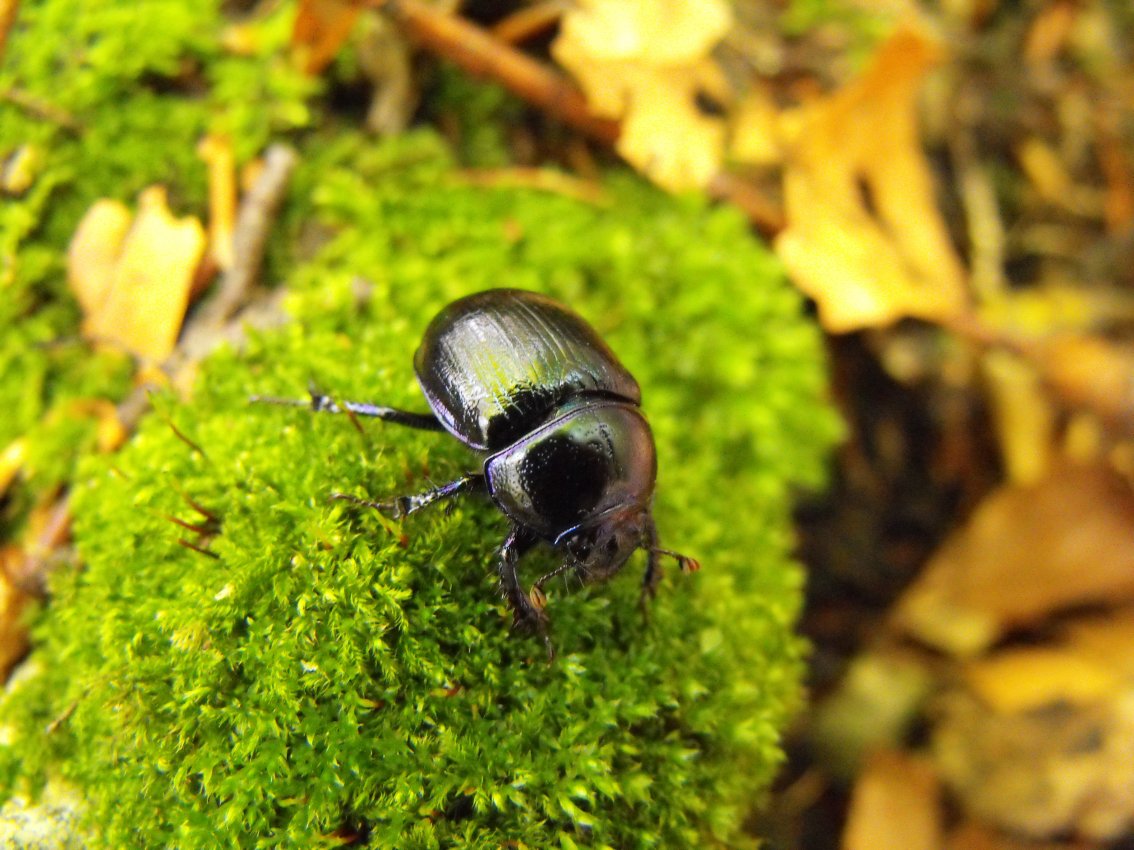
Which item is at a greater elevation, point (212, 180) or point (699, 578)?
point (212, 180)

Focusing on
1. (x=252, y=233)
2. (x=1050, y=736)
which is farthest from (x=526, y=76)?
(x=1050, y=736)

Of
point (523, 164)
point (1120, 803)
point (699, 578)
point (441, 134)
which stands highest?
point (441, 134)

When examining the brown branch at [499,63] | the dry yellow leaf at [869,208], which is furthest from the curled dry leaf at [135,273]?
the dry yellow leaf at [869,208]

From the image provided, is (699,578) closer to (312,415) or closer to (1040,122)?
(312,415)

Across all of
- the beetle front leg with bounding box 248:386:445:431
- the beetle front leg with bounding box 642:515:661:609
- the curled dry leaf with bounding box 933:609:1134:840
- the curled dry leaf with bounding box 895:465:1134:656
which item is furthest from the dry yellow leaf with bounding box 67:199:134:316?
the curled dry leaf with bounding box 933:609:1134:840

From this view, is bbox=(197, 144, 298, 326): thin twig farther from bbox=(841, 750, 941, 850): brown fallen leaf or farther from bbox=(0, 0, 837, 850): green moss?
bbox=(841, 750, 941, 850): brown fallen leaf

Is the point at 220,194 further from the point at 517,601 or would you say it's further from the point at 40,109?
the point at 517,601

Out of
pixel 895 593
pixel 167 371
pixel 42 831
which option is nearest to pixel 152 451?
pixel 167 371
